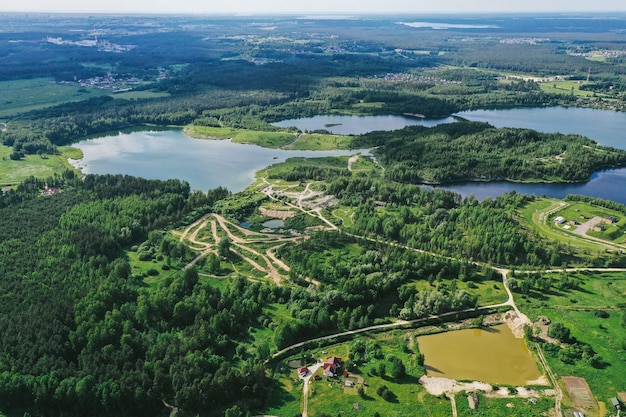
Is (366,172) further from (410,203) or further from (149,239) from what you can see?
(149,239)

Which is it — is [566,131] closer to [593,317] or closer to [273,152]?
[273,152]

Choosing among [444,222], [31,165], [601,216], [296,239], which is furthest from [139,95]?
[601,216]

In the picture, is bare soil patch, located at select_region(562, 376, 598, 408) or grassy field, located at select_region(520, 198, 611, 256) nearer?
bare soil patch, located at select_region(562, 376, 598, 408)

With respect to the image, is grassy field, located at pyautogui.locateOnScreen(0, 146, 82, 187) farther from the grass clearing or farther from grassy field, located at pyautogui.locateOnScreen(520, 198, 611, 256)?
grassy field, located at pyautogui.locateOnScreen(520, 198, 611, 256)

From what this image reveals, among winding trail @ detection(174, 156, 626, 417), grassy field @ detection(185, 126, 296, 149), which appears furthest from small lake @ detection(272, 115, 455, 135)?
winding trail @ detection(174, 156, 626, 417)

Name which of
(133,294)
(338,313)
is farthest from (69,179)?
(338,313)

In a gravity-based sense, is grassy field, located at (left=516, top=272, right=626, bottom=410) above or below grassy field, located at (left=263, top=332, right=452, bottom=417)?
above
